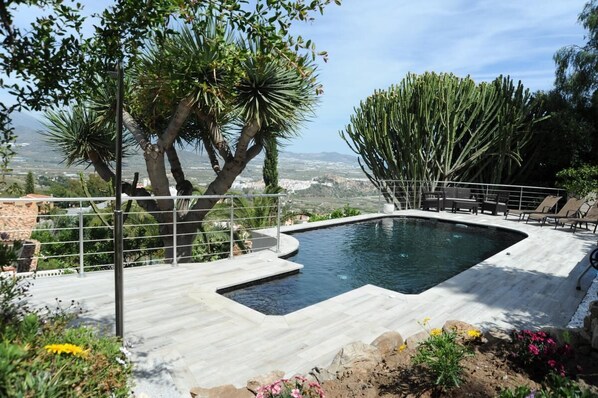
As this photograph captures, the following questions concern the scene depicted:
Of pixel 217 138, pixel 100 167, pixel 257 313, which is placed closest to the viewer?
pixel 257 313

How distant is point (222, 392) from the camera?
251 cm

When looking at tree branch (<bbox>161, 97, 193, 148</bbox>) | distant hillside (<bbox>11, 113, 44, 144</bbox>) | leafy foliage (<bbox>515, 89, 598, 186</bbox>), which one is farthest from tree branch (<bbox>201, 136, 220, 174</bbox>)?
leafy foliage (<bbox>515, 89, 598, 186</bbox>)

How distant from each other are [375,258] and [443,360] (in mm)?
5331

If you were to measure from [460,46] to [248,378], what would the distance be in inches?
473

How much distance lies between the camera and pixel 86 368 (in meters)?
1.60

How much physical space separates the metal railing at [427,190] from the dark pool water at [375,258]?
247 centimetres

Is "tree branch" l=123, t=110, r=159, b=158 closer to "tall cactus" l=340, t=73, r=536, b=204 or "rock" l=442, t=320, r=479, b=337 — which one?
"rock" l=442, t=320, r=479, b=337

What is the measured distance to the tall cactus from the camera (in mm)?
13859

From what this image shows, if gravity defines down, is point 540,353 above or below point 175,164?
below

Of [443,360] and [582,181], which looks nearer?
[443,360]

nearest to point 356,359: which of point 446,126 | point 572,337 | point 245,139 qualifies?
point 572,337

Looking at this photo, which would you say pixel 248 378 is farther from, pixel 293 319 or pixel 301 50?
pixel 301 50

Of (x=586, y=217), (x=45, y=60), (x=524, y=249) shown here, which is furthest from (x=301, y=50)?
(x=586, y=217)

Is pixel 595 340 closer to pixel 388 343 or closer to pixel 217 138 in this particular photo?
pixel 388 343
